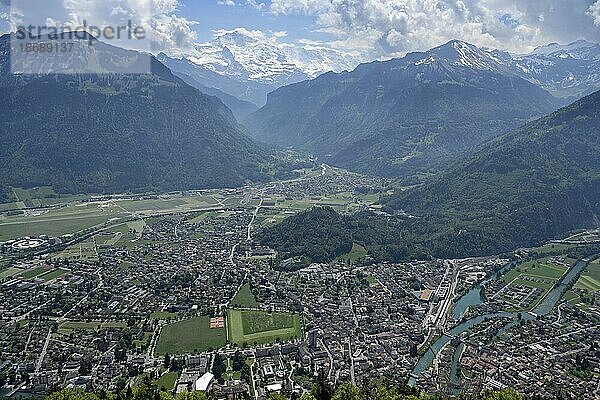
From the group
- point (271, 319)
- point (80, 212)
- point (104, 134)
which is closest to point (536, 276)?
point (271, 319)

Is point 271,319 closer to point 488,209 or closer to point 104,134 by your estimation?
point 488,209

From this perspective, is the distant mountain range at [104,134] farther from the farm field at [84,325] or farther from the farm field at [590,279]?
the farm field at [590,279]

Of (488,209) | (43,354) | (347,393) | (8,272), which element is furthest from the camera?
(488,209)

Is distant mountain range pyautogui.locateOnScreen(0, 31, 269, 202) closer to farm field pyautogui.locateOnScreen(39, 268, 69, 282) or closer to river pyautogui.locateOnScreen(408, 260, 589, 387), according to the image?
farm field pyautogui.locateOnScreen(39, 268, 69, 282)

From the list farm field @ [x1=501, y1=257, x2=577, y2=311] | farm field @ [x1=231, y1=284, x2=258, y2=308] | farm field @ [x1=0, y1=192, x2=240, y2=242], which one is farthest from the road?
farm field @ [x1=501, y1=257, x2=577, y2=311]

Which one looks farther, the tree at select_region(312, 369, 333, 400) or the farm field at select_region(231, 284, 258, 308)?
the farm field at select_region(231, 284, 258, 308)

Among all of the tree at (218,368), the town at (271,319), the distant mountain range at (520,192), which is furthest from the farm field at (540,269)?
the tree at (218,368)

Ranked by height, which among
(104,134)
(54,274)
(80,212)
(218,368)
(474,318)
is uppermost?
(104,134)
